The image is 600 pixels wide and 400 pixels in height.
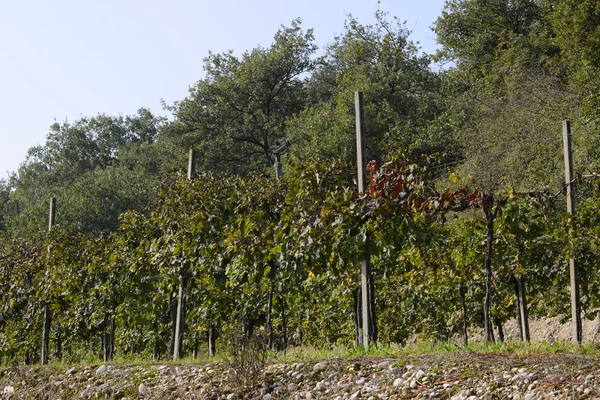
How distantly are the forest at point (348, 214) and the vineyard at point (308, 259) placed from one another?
33mm

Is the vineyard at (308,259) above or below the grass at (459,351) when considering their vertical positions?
above

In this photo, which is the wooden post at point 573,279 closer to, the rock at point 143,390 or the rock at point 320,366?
the rock at point 320,366

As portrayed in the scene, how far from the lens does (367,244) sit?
806 centimetres

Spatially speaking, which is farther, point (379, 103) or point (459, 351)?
point (379, 103)

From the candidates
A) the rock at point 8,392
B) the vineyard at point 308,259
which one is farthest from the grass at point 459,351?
the rock at point 8,392

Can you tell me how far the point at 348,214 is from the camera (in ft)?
26.2

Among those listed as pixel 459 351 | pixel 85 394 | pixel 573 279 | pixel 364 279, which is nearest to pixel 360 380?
pixel 459 351

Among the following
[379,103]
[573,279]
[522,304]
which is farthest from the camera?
[379,103]

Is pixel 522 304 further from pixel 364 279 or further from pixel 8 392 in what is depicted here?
pixel 8 392

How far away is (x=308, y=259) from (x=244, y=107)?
23640mm

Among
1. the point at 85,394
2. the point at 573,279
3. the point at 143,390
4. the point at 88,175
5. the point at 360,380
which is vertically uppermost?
the point at 88,175

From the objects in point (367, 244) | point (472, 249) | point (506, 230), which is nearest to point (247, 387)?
point (367, 244)

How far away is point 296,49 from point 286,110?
2.64 metres

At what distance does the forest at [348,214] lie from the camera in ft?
27.8
